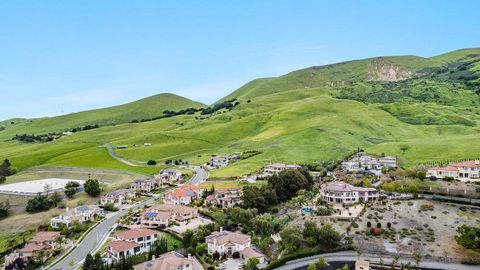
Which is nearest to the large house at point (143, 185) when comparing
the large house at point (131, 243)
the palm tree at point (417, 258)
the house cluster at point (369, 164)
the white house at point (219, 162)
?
the white house at point (219, 162)

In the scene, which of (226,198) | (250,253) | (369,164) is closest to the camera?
(250,253)

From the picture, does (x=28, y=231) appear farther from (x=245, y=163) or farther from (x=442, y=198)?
(x=442, y=198)

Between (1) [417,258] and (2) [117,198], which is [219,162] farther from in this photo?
(1) [417,258]

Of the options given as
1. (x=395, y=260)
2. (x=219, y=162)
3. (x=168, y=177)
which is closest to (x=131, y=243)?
(x=395, y=260)

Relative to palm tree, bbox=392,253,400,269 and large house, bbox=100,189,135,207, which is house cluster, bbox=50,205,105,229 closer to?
large house, bbox=100,189,135,207

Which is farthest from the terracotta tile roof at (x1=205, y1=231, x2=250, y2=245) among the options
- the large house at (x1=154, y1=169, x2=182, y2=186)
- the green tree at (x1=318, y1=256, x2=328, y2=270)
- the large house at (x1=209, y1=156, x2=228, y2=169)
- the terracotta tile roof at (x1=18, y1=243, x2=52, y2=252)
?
the large house at (x1=209, y1=156, x2=228, y2=169)

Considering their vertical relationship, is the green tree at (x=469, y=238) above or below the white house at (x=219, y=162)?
below

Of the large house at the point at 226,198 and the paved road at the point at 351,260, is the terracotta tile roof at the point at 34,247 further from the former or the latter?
the paved road at the point at 351,260
